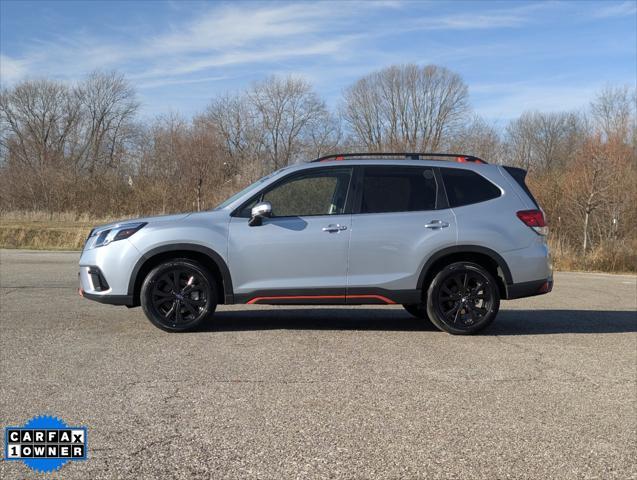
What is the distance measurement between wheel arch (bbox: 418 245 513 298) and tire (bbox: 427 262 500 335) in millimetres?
104

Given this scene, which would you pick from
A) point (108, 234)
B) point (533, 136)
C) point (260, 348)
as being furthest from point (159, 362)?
point (533, 136)

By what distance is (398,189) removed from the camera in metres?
7.63

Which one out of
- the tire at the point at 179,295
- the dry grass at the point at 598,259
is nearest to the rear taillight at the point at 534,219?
the tire at the point at 179,295

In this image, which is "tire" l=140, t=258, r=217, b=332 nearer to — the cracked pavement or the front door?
the cracked pavement

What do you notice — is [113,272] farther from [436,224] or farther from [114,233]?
[436,224]

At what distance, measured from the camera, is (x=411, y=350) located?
6.66 m

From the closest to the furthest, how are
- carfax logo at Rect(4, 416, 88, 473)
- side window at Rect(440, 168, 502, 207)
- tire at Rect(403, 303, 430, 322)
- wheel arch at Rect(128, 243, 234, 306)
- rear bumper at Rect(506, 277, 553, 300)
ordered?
1. carfax logo at Rect(4, 416, 88, 473)
2. wheel arch at Rect(128, 243, 234, 306)
3. rear bumper at Rect(506, 277, 553, 300)
4. side window at Rect(440, 168, 502, 207)
5. tire at Rect(403, 303, 430, 322)

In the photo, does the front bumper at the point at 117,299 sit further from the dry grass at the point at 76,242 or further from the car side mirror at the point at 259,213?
the dry grass at the point at 76,242

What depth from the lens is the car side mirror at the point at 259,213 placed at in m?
7.12

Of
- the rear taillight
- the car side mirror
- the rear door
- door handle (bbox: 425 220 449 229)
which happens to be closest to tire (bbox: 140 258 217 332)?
the car side mirror

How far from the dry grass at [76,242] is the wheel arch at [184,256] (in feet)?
51.6

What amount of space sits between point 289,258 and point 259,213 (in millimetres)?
583

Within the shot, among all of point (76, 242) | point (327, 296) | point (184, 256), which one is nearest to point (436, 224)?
point (327, 296)

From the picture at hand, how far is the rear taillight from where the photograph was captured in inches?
298
